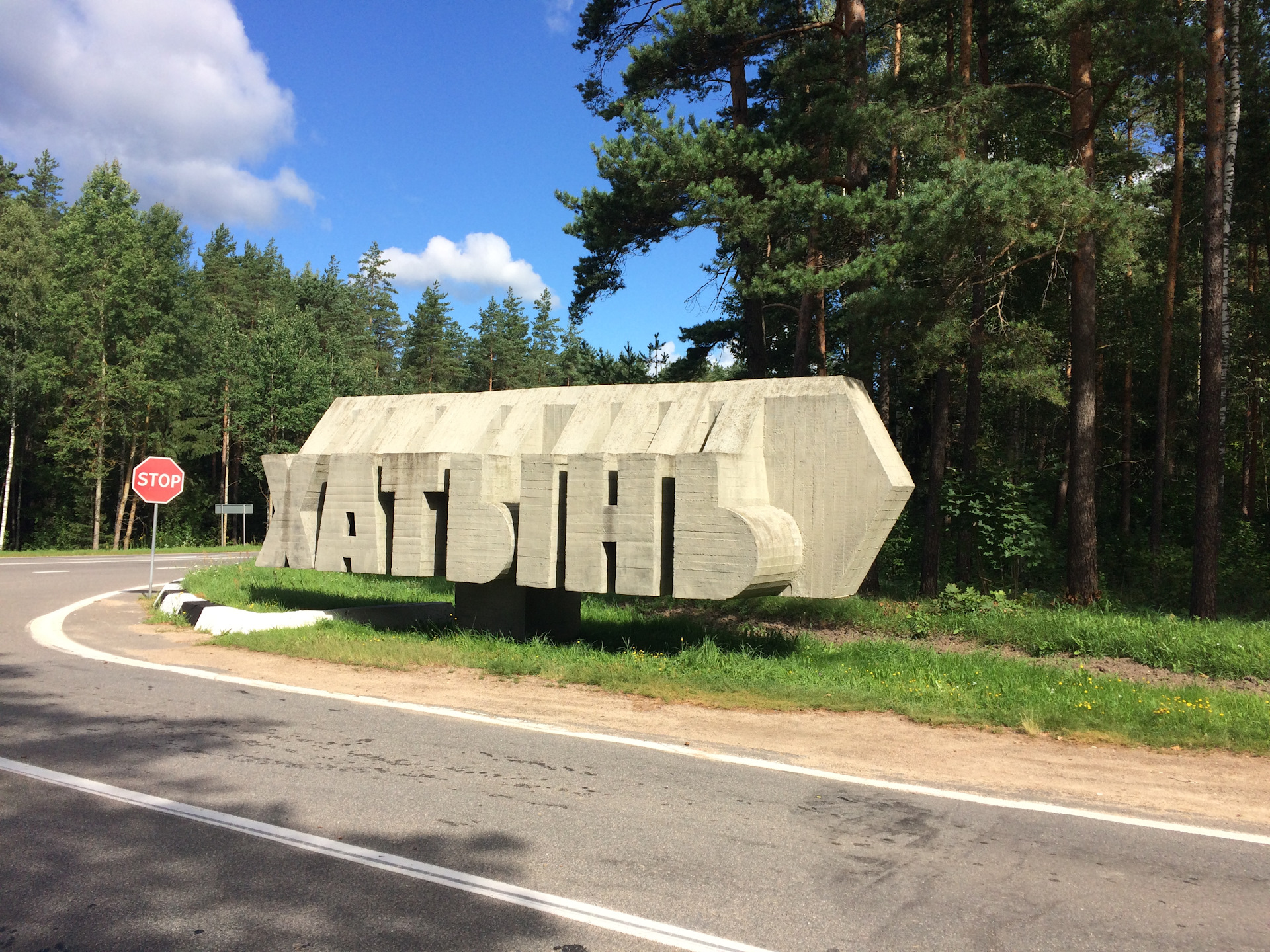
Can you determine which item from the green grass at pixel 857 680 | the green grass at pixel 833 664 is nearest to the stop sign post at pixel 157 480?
the green grass at pixel 833 664

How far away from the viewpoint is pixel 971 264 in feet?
42.3

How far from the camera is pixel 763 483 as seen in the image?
9.27 m

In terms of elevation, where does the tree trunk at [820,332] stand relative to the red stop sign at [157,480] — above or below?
above

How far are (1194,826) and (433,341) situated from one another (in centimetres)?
6226

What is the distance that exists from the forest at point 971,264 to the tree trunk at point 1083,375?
0.14 ft

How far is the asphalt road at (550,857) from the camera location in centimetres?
361

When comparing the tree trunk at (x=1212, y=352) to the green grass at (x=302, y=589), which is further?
the green grass at (x=302, y=589)

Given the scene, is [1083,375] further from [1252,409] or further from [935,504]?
[1252,409]

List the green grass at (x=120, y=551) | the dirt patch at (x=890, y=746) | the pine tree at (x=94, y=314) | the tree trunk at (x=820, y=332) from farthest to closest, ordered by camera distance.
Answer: the pine tree at (x=94, y=314)
the green grass at (x=120, y=551)
the tree trunk at (x=820, y=332)
the dirt patch at (x=890, y=746)

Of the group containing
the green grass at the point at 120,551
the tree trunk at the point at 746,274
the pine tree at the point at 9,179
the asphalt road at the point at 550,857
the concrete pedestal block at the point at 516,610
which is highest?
the pine tree at the point at 9,179

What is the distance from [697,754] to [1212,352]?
10581mm

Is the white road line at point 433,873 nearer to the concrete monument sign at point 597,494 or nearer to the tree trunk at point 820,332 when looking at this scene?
the concrete monument sign at point 597,494

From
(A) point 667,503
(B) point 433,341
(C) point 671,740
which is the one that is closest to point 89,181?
(B) point 433,341

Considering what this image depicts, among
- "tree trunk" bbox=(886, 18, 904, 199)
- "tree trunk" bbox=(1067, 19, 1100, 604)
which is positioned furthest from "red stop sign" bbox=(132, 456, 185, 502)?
"tree trunk" bbox=(1067, 19, 1100, 604)
